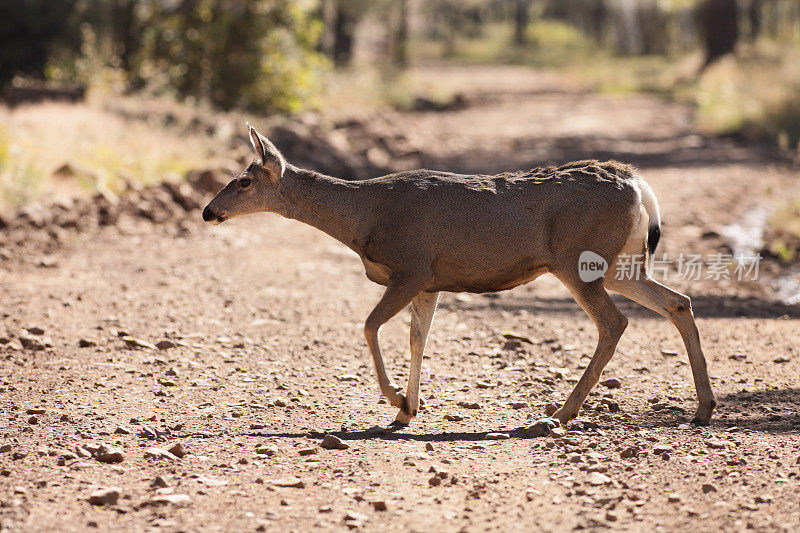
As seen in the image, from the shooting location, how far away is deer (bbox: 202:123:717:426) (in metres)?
6.45

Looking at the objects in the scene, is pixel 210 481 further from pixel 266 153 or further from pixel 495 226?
pixel 495 226

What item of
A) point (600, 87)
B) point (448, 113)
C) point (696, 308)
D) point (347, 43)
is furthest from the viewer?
point (600, 87)

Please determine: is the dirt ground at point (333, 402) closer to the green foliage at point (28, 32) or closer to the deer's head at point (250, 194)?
the deer's head at point (250, 194)

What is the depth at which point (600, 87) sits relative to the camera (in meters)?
41.9

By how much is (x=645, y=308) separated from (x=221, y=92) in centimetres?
1434

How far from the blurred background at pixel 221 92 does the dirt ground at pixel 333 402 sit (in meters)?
2.43

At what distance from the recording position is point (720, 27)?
37.7 m

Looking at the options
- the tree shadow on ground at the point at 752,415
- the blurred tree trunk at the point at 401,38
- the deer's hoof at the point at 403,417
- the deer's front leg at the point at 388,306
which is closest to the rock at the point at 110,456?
the deer's front leg at the point at 388,306

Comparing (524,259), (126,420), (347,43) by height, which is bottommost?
(126,420)

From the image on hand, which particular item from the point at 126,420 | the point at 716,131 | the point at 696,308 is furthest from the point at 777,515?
the point at 716,131

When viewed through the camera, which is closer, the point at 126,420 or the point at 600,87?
the point at 126,420

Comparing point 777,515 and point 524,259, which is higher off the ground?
point 524,259

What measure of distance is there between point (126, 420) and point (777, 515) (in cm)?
407

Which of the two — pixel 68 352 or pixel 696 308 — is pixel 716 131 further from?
pixel 68 352
